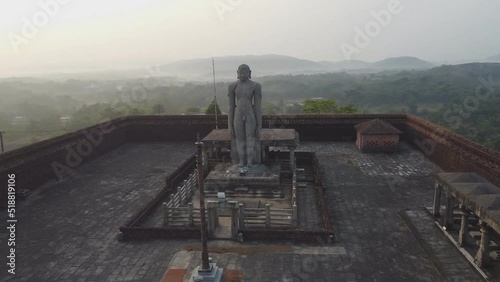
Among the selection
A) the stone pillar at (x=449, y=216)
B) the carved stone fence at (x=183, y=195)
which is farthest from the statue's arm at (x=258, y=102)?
the stone pillar at (x=449, y=216)

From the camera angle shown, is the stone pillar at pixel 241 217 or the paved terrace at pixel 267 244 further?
the stone pillar at pixel 241 217

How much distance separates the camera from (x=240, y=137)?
1321 cm

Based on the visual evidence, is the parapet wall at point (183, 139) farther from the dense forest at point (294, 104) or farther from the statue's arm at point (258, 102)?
the dense forest at point (294, 104)

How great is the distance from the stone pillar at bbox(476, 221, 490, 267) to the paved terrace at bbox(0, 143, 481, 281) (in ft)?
1.09

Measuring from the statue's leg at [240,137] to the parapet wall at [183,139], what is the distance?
7010 millimetres

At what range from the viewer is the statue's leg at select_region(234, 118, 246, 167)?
13.2 metres

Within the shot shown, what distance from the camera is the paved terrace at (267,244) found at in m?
8.24

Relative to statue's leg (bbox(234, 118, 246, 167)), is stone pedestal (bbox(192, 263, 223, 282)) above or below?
below

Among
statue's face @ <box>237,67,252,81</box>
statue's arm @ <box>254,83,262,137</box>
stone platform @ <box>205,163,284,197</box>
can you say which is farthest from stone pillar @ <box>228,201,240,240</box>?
statue's face @ <box>237,67,252,81</box>

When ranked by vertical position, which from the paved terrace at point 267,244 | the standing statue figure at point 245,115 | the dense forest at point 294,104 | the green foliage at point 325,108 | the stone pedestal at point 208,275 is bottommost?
the dense forest at point 294,104

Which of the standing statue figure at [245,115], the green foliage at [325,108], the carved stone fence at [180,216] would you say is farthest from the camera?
the green foliage at [325,108]

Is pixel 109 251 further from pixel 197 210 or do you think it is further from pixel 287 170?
pixel 287 170

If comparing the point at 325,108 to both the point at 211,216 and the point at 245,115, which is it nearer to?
the point at 245,115

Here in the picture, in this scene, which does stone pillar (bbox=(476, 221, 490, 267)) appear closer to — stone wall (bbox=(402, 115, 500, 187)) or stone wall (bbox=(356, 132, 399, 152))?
stone wall (bbox=(402, 115, 500, 187))
